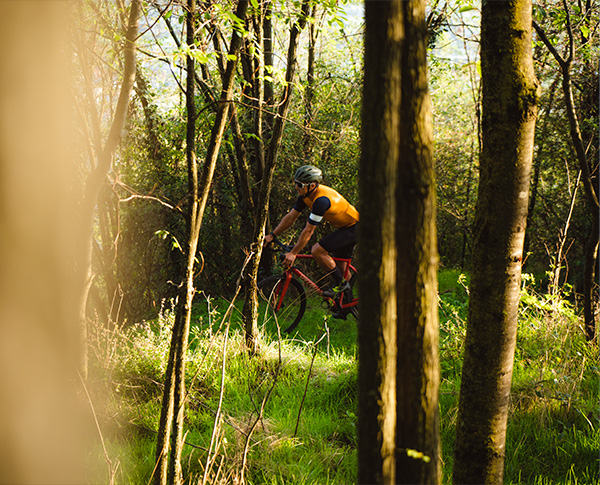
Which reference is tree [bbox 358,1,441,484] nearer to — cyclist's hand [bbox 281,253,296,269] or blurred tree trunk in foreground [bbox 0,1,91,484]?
blurred tree trunk in foreground [bbox 0,1,91,484]

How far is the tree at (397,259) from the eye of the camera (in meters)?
1.04

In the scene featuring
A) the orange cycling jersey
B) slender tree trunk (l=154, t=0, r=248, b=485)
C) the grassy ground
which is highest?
the orange cycling jersey

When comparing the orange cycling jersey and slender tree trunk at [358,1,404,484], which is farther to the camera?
the orange cycling jersey

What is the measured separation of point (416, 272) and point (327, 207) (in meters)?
5.09

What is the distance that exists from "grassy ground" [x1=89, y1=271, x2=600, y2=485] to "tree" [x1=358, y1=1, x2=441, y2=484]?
3.78ft

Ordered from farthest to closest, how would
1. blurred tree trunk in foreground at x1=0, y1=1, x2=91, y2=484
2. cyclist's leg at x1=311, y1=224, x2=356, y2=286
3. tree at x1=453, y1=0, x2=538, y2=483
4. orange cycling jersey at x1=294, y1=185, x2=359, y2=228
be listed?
cyclist's leg at x1=311, y1=224, x2=356, y2=286 → orange cycling jersey at x1=294, y1=185, x2=359, y2=228 → tree at x1=453, y1=0, x2=538, y2=483 → blurred tree trunk in foreground at x1=0, y1=1, x2=91, y2=484

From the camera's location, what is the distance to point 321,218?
240 inches

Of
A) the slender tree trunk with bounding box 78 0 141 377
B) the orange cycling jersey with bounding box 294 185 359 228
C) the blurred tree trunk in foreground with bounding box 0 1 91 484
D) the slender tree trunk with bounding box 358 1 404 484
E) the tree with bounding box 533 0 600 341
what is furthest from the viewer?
the orange cycling jersey with bounding box 294 185 359 228

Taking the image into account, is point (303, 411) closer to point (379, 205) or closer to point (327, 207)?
point (327, 207)

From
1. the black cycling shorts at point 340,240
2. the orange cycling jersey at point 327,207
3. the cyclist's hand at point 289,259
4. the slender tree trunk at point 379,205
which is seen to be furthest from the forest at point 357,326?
the black cycling shorts at point 340,240

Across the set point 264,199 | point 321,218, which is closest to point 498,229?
point 264,199

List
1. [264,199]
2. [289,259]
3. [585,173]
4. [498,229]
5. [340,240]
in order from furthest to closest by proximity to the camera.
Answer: [340,240] → [289,259] → [264,199] → [585,173] → [498,229]

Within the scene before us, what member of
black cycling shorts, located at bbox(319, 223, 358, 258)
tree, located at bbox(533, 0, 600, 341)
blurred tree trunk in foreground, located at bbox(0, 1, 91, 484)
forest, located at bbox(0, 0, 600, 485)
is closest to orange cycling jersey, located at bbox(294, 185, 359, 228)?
black cycling shorts, located at bbox(319, 223, 358, 258)

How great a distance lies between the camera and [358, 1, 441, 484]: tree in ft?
3.40
